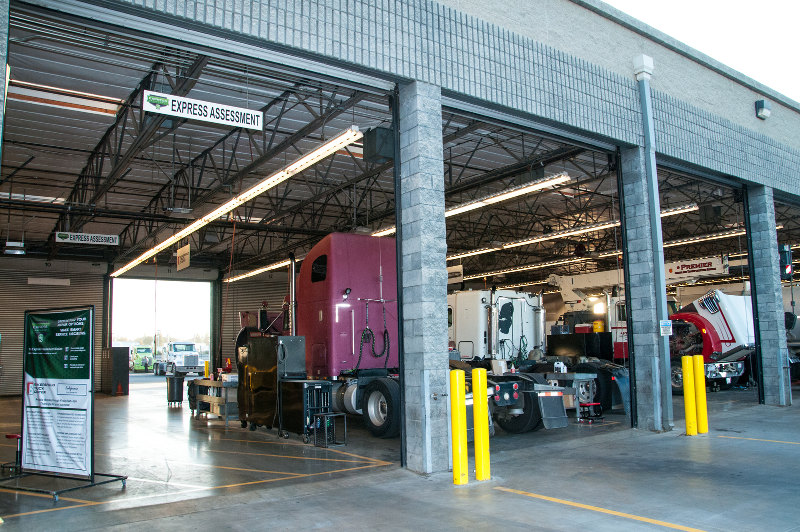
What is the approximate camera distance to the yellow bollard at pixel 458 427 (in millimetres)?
7312

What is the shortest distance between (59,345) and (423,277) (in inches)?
179

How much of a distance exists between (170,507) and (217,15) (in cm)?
536

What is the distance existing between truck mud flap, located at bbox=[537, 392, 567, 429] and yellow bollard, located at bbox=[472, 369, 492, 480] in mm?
3145

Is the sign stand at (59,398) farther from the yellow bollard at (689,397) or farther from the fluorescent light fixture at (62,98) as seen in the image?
the yellow bollard at (689,397)

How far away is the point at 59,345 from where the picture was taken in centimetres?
773

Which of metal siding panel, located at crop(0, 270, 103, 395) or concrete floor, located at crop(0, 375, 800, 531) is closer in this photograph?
concrete floor, located at crop(0, 375, 800, 531)

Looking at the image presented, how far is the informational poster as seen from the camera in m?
7.42

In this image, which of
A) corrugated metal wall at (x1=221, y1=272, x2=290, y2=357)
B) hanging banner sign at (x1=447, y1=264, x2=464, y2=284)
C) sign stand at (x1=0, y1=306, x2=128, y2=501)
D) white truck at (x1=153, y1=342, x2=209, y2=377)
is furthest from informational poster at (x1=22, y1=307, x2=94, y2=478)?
white truck at (x1=153, y1=342, x2=209, y2=377)

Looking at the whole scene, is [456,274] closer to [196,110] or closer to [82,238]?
[82,238]

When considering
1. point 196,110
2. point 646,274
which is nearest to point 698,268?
point 646,274

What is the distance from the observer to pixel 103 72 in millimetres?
11492

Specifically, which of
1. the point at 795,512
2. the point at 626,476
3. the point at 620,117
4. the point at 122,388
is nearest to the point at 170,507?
the point at 626,476

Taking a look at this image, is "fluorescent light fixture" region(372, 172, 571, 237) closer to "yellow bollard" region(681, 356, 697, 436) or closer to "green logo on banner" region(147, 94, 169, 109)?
"yellow bollard" region(681, 356, 697, 436)

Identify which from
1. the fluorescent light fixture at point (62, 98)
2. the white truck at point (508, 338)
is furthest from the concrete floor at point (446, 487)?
the fluorescent light fixture at point (62, 98)
